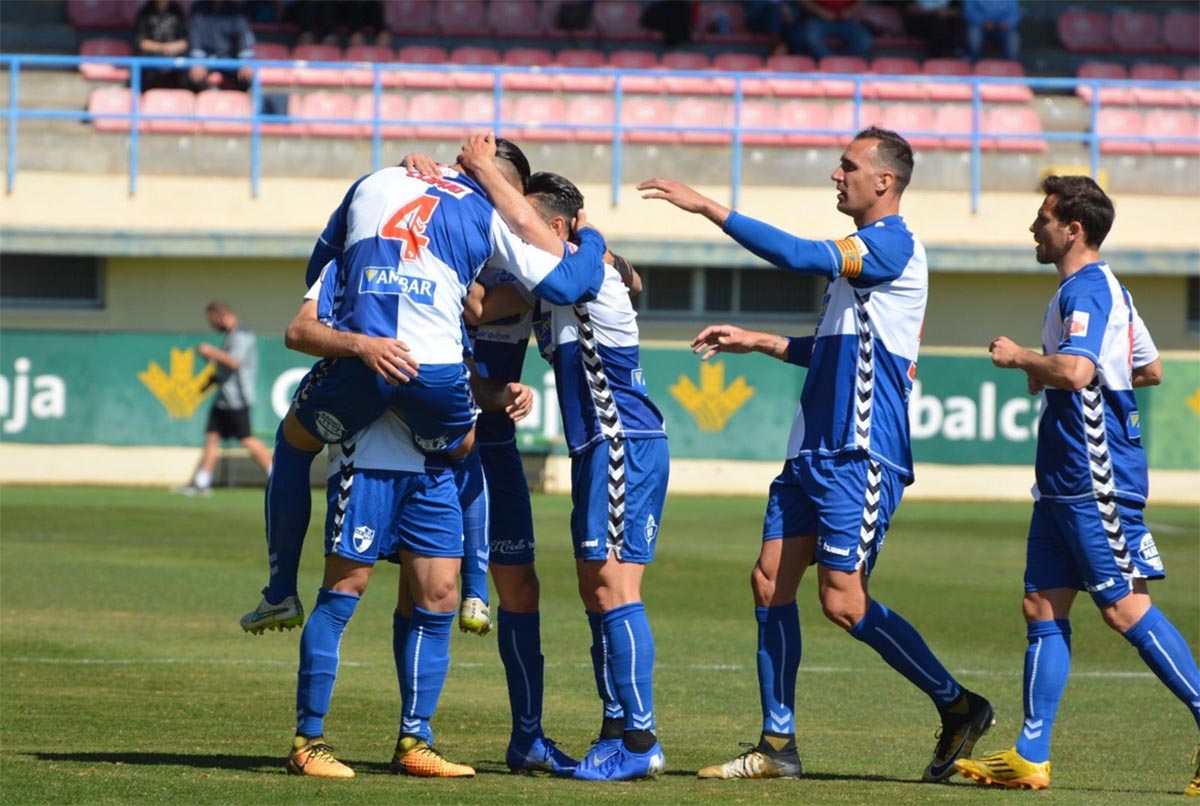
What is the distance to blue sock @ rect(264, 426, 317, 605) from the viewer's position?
22.0 feet

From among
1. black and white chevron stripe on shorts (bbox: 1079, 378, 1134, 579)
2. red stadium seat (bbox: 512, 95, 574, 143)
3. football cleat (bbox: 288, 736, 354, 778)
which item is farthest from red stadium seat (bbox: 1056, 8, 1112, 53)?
football cleat (bbox: 288, 736, 354, 778)

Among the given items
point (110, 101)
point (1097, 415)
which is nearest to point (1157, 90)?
point (110, 101)

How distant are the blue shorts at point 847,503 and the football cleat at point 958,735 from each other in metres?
0.67

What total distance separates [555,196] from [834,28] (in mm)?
24033

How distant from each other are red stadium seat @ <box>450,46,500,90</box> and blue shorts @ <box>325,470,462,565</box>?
20416mm

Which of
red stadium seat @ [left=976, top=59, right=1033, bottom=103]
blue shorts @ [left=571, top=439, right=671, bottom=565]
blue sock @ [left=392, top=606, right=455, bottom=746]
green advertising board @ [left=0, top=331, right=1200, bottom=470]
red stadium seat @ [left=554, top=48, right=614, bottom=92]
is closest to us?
blue sock @ [left=392, top=606, right=455, bottom=746]

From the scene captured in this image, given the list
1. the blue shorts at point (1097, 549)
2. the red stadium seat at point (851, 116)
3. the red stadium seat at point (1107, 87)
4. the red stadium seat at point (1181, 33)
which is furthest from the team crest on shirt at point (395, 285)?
the red stadium seat at point (1181, 33)

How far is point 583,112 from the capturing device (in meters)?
26.8

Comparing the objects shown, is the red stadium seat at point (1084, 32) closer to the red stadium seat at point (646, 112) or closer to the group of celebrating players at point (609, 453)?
the red stadium seat at point (646, 112)

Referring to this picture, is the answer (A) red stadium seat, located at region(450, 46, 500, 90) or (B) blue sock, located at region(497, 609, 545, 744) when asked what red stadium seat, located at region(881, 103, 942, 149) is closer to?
(A) red stadium seat, located at region(450, 46, 500, 90)

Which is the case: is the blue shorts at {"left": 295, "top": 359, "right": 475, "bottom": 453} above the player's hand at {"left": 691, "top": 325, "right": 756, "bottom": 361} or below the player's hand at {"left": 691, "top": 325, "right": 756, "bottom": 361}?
below

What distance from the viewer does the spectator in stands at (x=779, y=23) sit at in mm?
29938

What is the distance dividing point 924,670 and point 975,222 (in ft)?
63.7

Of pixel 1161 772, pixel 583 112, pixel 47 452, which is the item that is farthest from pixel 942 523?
pixel 1161 772
